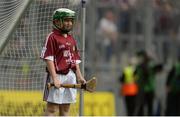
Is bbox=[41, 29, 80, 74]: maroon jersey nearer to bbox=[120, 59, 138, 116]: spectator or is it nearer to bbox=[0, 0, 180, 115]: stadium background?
bbox=[0, 0, 180, 115]: stadium background

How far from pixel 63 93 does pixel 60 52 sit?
53 cm

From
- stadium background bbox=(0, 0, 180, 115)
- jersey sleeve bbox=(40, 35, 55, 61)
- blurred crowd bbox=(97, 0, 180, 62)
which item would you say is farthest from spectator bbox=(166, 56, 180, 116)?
jersey sleeve bbox=(40, 35, 55, 61)

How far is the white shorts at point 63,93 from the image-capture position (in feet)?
38.8

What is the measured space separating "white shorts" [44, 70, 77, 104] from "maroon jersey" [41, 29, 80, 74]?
9 centimetres

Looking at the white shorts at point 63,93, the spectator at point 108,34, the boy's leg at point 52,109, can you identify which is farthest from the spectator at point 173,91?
the boy's leg at point 52,109

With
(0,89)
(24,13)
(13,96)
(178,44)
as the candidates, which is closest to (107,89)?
(178,44)

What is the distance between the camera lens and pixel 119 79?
21453 millimetres

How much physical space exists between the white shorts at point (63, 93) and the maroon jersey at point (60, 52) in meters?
0.09

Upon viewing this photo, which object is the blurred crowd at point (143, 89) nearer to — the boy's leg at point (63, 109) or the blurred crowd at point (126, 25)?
the blurred crowd at point (126, 25)

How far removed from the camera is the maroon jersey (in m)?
11.8

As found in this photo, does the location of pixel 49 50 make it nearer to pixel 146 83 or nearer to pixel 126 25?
pixel 146 83

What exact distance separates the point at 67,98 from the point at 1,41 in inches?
46.1

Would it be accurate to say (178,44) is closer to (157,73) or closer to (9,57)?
(157,73)

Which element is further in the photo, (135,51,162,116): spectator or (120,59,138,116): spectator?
(120,59,138,116): spectator
